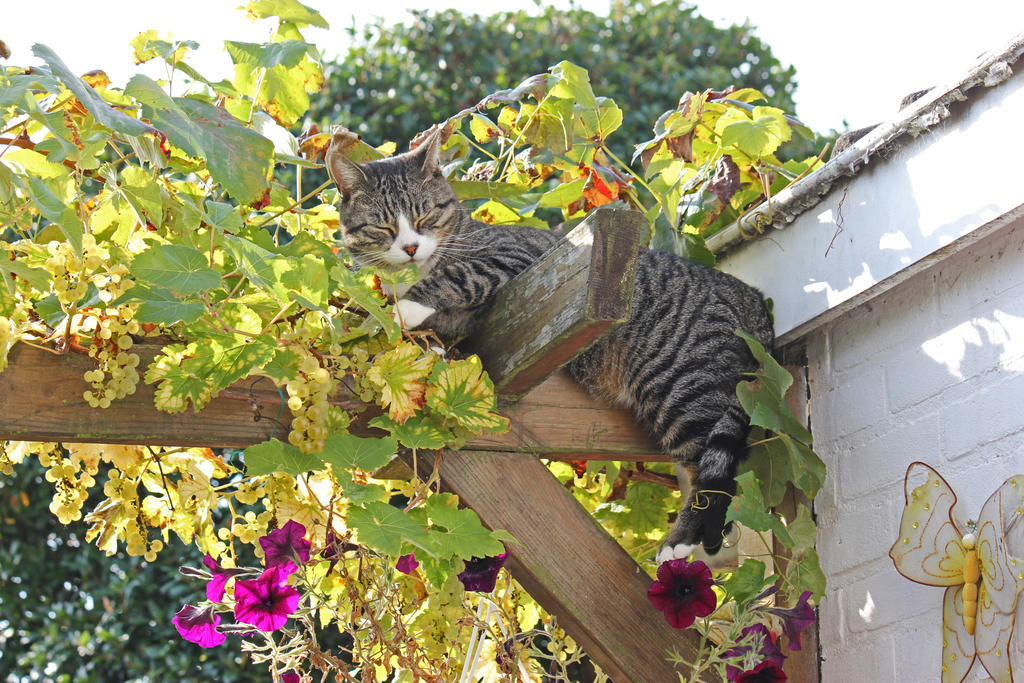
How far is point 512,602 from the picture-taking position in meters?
1.89

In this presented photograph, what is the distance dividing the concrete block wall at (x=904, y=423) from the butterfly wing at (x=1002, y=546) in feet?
0.19

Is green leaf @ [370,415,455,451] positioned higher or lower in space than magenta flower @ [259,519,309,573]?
higher

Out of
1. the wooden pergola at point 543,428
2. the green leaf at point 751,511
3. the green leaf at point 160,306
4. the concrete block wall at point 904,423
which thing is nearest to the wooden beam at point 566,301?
the wooden pergola at point 543,428

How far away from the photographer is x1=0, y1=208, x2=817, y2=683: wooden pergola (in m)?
1.27

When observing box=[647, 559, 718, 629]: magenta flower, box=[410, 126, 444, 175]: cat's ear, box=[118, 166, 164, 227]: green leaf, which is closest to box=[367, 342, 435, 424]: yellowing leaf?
box=[118, 166, 164, 227]: green leaf

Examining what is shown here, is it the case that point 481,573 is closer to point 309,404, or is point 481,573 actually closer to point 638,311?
point 309,404

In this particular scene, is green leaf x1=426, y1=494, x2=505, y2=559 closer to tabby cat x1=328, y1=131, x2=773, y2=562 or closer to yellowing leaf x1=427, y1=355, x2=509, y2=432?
yellowing leaf x1=427, y1=355, x2=509, y2=432

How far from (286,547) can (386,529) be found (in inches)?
10.6

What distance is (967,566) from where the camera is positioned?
1.37 metres

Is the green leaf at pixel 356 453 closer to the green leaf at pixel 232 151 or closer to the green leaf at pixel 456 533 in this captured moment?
the green leaf at pixel 456 533

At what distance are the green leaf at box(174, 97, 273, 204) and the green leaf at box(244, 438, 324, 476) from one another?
0.32 meters

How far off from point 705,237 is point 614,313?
0.92 metres

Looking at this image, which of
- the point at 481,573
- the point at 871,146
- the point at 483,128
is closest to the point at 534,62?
the point at 483,128

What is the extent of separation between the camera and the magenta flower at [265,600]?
1.40 m
